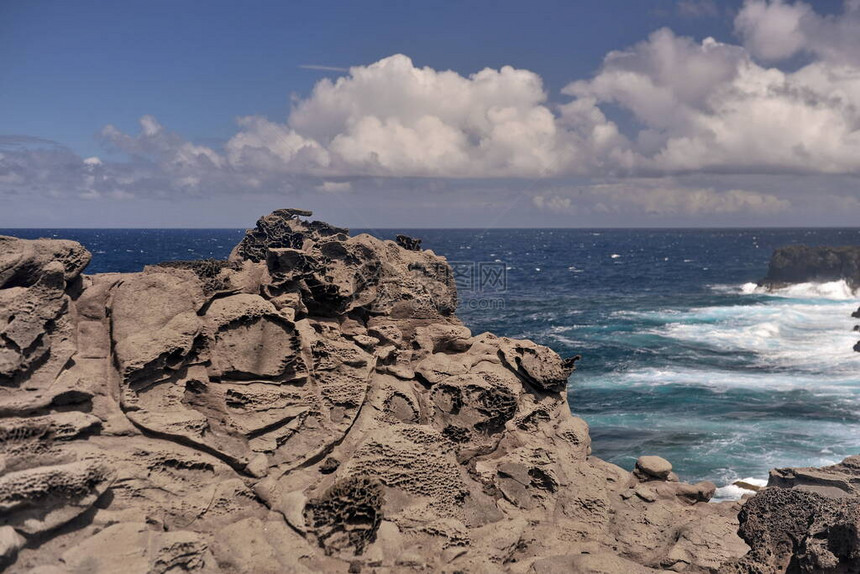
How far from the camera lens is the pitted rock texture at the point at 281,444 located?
1095 centimetres

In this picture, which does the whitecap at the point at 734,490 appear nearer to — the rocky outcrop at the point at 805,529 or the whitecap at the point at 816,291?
the rocky outcrop at the point at 805,529

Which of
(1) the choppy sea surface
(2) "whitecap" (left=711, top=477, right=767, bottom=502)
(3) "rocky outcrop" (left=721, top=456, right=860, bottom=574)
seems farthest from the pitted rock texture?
(1) the choppy sea surface

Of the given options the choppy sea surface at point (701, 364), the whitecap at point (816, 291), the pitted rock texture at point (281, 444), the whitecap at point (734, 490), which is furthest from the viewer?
the whitecap at point (816, 291)

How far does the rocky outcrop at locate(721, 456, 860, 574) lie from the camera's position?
41.5 feet

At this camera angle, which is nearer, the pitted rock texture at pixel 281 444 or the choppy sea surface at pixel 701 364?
the pitted rock texture at pixel 281 444

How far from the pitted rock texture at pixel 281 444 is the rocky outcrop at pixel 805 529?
1.61 feet

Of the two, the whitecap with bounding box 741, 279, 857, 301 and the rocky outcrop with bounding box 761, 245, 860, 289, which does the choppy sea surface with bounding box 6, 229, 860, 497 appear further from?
the rocky outcrop with bounding box 761, 245, 860, 289

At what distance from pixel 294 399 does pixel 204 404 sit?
179cm

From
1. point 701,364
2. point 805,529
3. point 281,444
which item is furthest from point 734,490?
point 701,364

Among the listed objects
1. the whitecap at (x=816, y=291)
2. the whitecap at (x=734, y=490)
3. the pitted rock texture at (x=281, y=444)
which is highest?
the pitted rock texture at (x=281, y=444)

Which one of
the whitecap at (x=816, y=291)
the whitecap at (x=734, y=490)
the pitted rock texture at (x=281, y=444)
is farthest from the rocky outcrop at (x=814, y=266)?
the pitted rock texture at (x=281, y=444)

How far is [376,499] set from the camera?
40.1ft

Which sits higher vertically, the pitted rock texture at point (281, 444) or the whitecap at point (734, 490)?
the pitted rock texture at point (281, 444)

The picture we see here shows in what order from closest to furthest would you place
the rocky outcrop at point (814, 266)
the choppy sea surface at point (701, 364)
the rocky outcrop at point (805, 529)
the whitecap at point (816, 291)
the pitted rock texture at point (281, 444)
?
the pitted rock texture at point (281, 444) → the rocky outcrop at point (805, 529) → the choppy sea surface at point (701, 364) → the whitecap at point (816, 291) → the rocky outcrop at point (814, 266)
